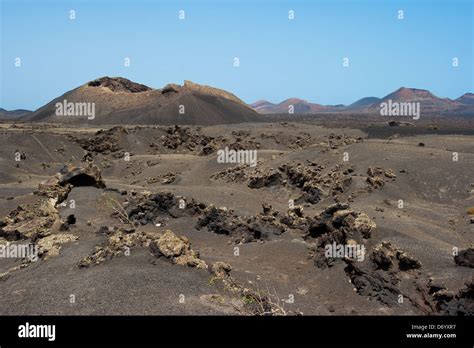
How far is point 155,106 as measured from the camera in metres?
83.1

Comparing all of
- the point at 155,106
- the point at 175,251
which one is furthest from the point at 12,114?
the point at 175,251

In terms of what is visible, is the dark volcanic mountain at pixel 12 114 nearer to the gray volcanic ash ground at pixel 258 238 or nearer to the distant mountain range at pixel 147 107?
the distant mountain range at pixel 147 107

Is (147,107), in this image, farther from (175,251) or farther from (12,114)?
(12,114)

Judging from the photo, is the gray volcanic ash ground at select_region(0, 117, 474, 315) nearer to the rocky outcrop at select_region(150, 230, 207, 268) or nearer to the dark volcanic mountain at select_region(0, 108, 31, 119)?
the rocky outcrop at select_region(150, 230, 207, 268)

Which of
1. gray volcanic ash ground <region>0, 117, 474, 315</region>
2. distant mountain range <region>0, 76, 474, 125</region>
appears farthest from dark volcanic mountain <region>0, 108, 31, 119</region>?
gray volcanic ash ground <region>0, 117, 474, 315</region>

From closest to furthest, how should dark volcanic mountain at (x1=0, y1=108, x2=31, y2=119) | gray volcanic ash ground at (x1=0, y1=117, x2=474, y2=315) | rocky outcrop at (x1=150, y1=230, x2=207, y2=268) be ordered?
gray volcanic ash ground at (x1=0, y1=117, x2=474, y2=315)
rocky outcrop at (x1=150, y1=230, x2=207, y2=268)
dark volcanic mountain at (x1=0, y1=108, x2=31, y2=119)

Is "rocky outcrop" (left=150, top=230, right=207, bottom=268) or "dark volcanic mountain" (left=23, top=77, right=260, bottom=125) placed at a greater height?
"dark volcanic mountain" (left=23, top=77, right=260, bottom=125)

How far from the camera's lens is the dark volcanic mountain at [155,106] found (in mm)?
79938

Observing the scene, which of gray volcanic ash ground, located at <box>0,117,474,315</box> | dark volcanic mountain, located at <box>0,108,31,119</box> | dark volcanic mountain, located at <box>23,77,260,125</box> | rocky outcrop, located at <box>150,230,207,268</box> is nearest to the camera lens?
gray volcanic ash ground, located at <box>0,117,474,315</box>

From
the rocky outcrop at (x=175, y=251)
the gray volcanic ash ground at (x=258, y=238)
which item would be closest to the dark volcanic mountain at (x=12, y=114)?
the gray volcanic ash ground at (x=258, y=238)

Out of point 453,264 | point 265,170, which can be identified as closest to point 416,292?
point 453,264

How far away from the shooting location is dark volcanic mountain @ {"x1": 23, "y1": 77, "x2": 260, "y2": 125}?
7994cm
